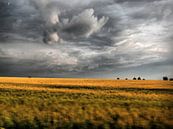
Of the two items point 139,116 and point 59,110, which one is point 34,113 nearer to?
point 59,110

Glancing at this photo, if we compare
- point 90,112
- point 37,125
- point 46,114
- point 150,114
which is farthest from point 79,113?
point 150,114

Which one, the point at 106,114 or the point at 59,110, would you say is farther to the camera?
the point at 59,110

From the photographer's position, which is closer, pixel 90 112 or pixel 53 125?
pixel 53 125

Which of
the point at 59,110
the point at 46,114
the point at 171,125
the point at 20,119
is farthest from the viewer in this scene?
the point at 59,110

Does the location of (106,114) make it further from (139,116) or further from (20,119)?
(20,119)

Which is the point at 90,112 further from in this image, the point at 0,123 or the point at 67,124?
the point at 0,123

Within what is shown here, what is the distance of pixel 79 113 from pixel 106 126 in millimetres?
2858

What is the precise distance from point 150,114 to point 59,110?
592 centimetres

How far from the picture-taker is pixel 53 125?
15594 millimetres

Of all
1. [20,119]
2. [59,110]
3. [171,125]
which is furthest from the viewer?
[59,110]

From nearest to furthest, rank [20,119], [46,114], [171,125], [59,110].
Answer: [171,125]
[20,119]
[46,114]
[59,110]

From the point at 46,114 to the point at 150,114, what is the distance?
650 cm

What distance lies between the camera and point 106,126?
15.4m

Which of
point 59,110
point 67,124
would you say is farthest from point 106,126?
point 59,110
